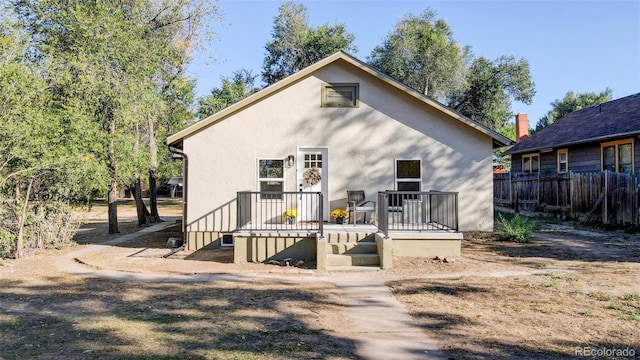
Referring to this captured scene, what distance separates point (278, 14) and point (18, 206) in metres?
24.3

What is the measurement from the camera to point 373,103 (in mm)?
11539

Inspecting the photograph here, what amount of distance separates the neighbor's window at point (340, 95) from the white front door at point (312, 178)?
1377 mm

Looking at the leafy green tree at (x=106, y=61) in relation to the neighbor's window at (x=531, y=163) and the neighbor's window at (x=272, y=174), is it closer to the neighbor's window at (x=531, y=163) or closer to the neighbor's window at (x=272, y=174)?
the neighbor's window at (x=272, y=174)

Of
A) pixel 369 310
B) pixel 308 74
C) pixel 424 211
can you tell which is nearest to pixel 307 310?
pixel 369 310

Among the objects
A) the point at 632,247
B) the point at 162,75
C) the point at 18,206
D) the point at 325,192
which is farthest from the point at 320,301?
the point at 162,75

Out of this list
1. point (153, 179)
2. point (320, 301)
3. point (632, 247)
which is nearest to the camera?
point (320, 301)

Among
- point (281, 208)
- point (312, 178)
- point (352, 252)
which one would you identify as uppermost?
point (312, 178)

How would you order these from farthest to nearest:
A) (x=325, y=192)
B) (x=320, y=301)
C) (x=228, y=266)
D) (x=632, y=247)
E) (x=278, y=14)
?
(x=278, y=14) < (x=325, y=192) < (x=632, y=247) < (x=228, y=266) < (x=320, y=301)

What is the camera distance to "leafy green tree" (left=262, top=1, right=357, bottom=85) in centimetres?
2928

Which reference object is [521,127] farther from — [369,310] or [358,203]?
[369,310]

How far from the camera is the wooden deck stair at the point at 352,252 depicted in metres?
8.52

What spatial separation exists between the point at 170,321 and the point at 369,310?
2630 mm

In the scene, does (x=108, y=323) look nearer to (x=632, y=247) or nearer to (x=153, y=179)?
(x=632, y=247)

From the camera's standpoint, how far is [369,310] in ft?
18.7
